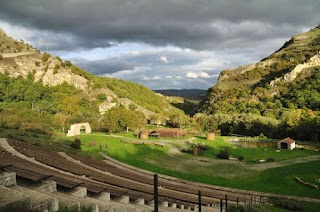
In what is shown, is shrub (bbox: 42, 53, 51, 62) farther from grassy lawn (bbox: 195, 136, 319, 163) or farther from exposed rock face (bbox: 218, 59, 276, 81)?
exposed rock face (bbox: 218, 59, 276, 81)

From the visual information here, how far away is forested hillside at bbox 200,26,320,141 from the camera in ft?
267

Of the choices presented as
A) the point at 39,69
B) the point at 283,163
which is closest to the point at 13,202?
the point at 283,163

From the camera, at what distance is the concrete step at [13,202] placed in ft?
20.9

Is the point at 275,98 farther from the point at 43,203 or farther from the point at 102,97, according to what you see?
the point at 43,203

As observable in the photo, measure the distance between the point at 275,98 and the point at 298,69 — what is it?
81.2 ft

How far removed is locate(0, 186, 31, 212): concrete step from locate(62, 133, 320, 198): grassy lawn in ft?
100

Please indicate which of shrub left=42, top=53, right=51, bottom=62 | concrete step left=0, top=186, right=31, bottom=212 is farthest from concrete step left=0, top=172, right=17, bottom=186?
shrub left=42, top=53, right=51, bottom=62

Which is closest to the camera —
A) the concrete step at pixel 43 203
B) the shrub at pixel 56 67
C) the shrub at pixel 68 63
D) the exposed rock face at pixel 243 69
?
the concrete step at pixel 43 203

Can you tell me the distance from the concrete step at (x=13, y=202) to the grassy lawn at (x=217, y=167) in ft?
100

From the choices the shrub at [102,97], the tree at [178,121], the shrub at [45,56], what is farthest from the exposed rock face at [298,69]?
the shrub at [45,56]

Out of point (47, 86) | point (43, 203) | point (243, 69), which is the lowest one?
point (43, 203)

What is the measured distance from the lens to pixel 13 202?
652 centimetres

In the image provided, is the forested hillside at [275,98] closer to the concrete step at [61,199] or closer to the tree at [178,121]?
the tree at [178,121]

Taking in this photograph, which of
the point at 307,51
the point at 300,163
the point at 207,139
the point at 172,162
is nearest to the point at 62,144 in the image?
the point at 172,162
